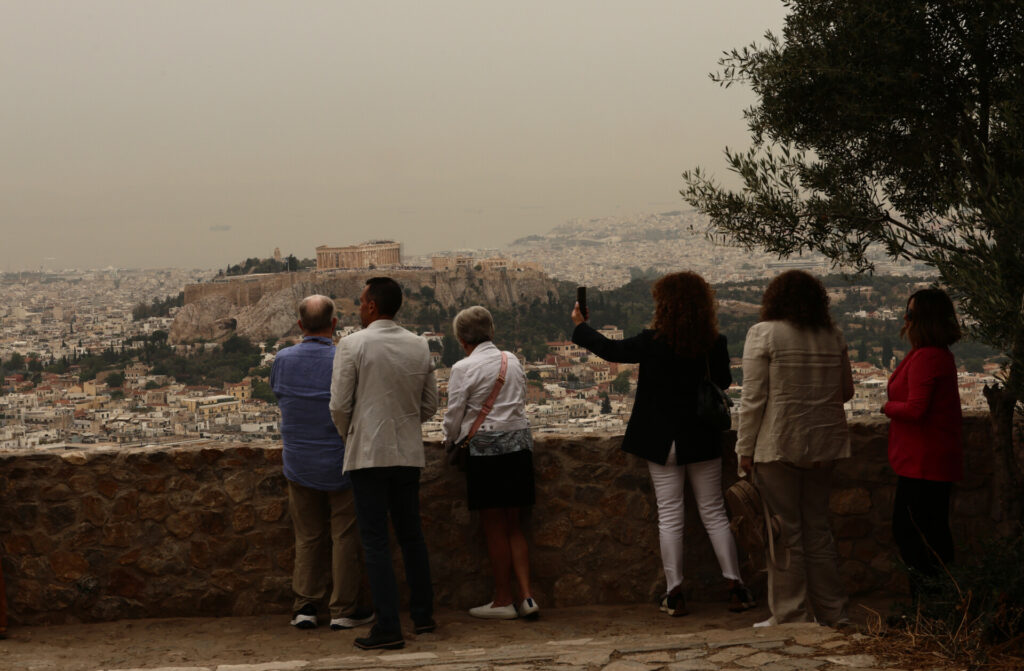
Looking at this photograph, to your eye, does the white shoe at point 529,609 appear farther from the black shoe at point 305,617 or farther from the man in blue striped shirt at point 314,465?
the black shoe at point 305,617

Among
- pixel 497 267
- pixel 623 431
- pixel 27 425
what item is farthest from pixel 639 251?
pixel 623 431

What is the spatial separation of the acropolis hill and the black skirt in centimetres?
1773

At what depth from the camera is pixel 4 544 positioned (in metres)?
4.62

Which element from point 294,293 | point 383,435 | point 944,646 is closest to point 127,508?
point 383,435

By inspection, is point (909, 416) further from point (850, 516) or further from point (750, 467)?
point (850, 516)

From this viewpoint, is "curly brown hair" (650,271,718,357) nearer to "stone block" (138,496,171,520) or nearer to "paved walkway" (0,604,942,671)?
"paved walkway" (0,604,942,671)

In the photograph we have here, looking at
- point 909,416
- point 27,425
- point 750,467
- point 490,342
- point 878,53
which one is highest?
point 878,53

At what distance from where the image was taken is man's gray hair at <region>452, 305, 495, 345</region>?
14.3ft

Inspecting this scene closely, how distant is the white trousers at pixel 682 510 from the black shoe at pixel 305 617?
1.74m

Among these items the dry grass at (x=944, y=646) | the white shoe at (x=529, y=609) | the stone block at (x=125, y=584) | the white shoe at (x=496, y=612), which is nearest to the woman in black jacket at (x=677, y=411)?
the white shoe at (x=529, y=609)

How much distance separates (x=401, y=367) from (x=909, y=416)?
2201mm

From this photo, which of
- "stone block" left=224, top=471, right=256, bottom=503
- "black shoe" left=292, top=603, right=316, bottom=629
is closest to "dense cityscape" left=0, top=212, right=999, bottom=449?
"stone block" left=224, top=471, right=256, bottom=503

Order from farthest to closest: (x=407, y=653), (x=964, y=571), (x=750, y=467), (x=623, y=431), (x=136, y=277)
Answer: (x=136, y=277) → (x=623, y=431) → (x=750, y=467) → (x=407, y=653) → (x=964, y=571)

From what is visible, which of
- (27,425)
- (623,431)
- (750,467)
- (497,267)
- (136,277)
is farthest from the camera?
(136,277)
